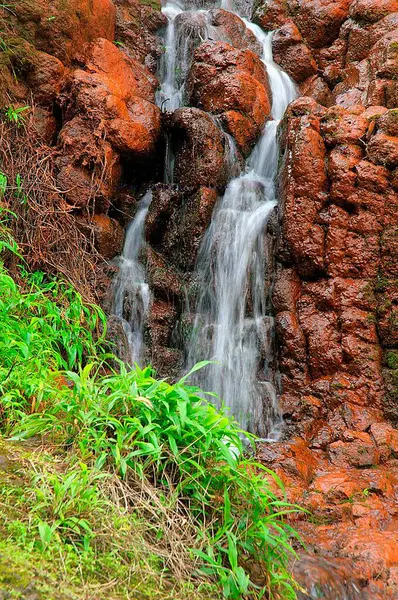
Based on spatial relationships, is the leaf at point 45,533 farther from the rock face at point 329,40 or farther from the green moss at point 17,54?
the rock face at point 329,40

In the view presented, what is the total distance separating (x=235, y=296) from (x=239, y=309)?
0.20 m

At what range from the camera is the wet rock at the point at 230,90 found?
8.48 m

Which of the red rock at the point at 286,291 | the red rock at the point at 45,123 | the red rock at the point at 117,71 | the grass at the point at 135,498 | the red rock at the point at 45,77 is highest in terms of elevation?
the red rock at the point at 117,71

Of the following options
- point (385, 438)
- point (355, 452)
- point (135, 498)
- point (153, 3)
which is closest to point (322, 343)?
point (385, 438)

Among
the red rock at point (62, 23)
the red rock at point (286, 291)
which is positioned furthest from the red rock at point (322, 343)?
the red rock at point (62, 23)

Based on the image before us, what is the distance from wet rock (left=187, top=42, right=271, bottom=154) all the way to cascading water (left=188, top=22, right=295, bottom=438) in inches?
41.1

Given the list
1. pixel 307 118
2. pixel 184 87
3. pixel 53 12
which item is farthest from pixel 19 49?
pixel 307 118

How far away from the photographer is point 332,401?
579 cm

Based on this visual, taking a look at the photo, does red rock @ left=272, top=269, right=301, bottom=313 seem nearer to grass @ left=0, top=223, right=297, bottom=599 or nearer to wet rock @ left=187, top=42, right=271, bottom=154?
wet rock @ left=187, top=42, right=271, bottom=154

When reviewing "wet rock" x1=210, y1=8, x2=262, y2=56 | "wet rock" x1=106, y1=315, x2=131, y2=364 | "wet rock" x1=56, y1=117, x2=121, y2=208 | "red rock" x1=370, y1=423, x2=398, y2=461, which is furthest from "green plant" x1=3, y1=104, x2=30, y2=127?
"wet rock" x1=210, y1=8, x2=262, y2=56

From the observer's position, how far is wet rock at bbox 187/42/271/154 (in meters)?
8.48

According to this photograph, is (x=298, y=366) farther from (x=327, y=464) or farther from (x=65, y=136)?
(x=65, y=136)

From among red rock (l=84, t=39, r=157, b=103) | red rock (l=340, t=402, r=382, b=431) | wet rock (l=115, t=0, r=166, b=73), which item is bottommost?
red rock (l=340, t=402, r=382, b=431)

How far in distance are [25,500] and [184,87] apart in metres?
9.07
